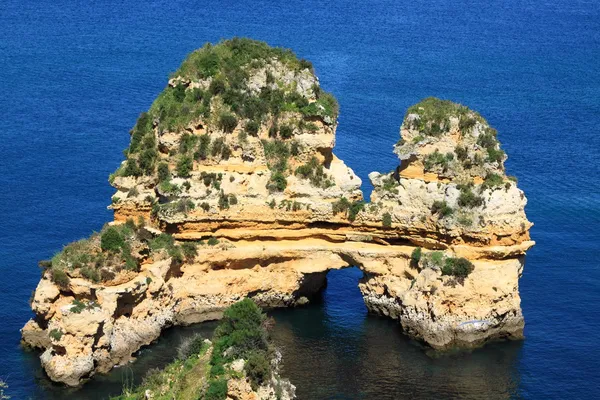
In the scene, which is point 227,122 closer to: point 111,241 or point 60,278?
point 111,241

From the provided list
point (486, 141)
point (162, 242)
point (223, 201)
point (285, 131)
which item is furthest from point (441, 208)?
point (162, 242)

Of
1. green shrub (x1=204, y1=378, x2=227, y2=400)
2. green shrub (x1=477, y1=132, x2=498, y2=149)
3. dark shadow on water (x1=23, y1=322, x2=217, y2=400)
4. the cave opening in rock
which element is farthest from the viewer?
the cave opening in rock

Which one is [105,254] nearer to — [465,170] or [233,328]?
[233,328]

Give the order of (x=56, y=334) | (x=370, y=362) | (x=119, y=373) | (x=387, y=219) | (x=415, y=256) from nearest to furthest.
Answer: (x=56, y=334) < (x=119, y=373) < (x=370, y=362) < (x=415, y=256) < (x=387, y=219)

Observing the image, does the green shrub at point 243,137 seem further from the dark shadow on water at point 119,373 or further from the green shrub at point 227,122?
the dark shadow on water at point 119,373

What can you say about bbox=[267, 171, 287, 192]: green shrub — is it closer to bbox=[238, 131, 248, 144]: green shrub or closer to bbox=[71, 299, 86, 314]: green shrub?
bbox=[238, 131, 248, 144]: green shrub

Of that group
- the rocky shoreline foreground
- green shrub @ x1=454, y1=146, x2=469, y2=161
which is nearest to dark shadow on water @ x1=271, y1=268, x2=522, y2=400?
the rocky shoreline foreground
